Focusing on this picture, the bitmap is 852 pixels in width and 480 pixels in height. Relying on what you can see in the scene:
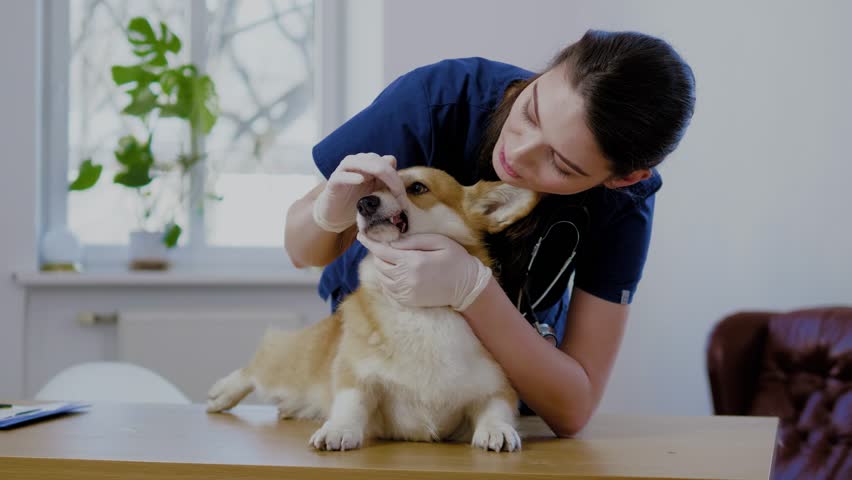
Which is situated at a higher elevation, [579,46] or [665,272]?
[579,46]

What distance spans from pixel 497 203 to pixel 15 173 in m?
2.20

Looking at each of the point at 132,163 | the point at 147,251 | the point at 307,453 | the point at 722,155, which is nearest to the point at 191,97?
the point at 132,163

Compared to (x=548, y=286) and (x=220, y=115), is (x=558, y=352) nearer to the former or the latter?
(x=548, y=286)

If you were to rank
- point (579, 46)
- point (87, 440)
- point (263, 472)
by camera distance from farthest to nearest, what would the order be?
1. point (579, 46)
2. point (87, 440)
3. point (263, 472)

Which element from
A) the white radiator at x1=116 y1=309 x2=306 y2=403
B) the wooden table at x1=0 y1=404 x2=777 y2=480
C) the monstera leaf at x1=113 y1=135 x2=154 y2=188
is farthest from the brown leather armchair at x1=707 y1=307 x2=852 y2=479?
the monstera leaf at x1=113 y1=135 x2=154 y2=188

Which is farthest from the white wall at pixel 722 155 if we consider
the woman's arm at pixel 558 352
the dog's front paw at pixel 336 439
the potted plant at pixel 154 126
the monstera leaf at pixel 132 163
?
the dog's front paw at pixel 336 439

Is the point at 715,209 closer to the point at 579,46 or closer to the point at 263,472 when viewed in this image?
the point at 579,46

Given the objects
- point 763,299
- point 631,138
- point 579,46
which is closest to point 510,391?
point 631,138

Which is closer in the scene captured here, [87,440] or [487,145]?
[87,440]

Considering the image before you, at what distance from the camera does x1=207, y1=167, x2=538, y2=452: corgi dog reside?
1018 mm

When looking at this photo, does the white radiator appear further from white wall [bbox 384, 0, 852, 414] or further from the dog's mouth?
the dog's mouth

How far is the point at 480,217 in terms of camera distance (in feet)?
3.76

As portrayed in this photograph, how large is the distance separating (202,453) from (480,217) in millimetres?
463

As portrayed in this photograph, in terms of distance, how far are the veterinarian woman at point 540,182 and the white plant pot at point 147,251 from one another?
1671 mm
